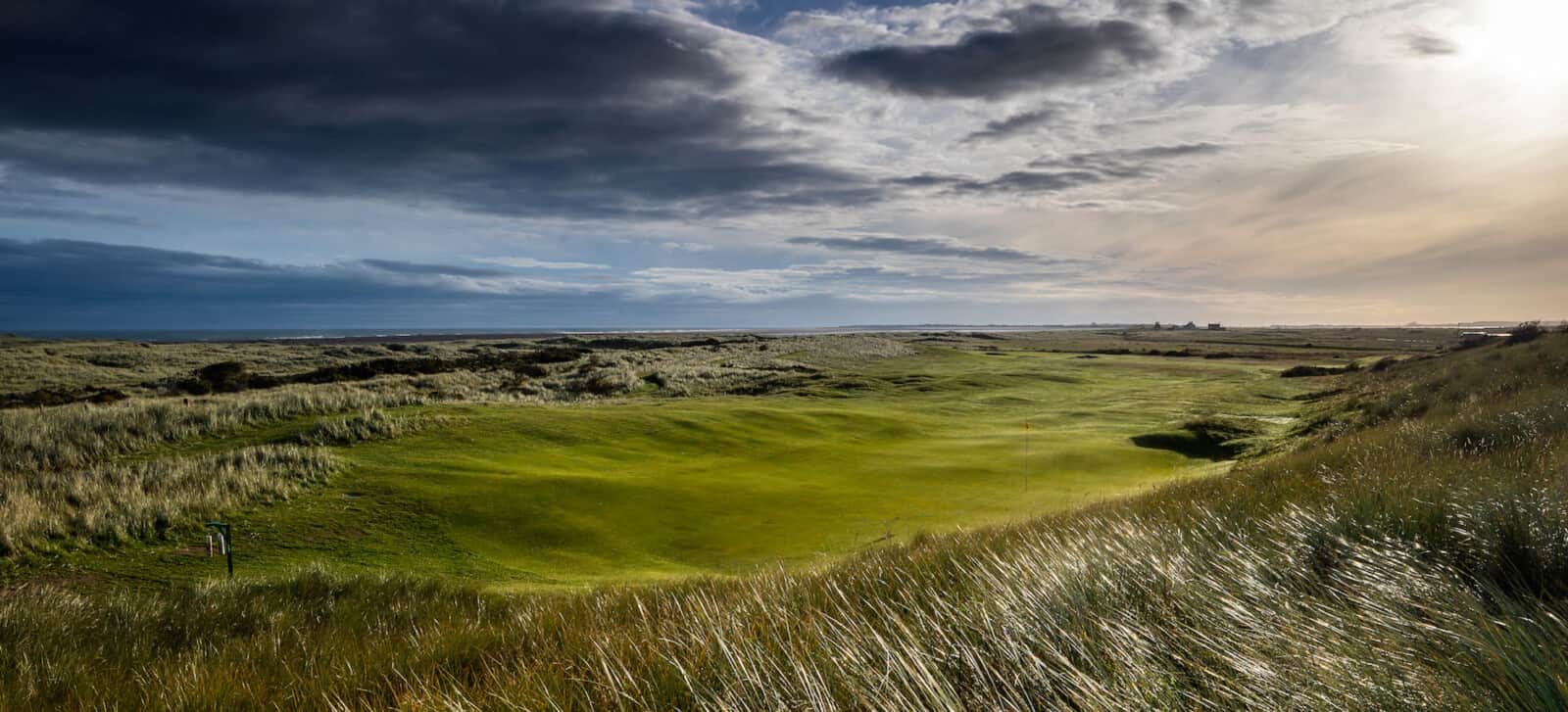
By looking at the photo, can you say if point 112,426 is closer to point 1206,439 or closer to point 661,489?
point 661,489

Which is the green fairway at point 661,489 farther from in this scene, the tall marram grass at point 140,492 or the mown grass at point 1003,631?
the mown grass at point 1003,631

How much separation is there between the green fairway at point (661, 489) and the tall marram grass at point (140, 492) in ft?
1.84

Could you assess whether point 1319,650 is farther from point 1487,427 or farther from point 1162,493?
point 1487,427

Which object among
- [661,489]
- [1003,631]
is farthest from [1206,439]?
[1003,631]

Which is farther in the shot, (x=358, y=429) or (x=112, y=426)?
(x=358, y=429)

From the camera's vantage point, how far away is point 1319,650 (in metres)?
2.38

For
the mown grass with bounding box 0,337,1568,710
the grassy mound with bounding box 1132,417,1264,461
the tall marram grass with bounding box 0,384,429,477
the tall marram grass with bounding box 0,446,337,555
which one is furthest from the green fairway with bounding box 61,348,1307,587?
the mown grass with bounding box 0,337,1568,710

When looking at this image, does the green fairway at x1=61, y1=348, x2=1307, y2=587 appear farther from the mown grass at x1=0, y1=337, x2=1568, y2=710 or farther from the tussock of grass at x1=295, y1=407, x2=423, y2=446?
the mown grass at x1=0, y1=337, x2=1568, y2=710

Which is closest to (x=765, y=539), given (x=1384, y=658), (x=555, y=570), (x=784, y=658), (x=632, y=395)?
(x=555, y=570)

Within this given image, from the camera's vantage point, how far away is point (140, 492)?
9.77 m

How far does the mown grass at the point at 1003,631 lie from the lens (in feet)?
7.22

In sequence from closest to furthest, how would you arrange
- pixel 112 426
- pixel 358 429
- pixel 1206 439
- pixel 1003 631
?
pixel 1003 631, pixel 112 426, pixel 358 429, pixel 1206 439

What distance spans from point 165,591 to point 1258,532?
8.68 metres

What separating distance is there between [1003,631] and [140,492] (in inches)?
467
